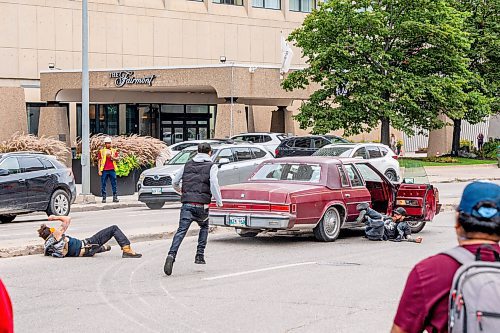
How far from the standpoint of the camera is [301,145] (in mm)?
35812

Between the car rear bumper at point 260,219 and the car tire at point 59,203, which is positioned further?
the car tire at point 59,203

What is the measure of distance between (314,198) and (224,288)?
465 cm

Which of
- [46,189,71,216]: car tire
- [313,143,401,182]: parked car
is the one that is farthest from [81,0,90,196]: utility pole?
[313,143,401,182]: parked car

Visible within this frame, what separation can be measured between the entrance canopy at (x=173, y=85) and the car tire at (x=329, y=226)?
78.6 feet

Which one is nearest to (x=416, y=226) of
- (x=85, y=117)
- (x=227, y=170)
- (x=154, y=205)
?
(x=227, y=170)

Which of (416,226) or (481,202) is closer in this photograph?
(481,202)

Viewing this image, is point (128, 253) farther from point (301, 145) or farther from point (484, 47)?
point (484, 47)

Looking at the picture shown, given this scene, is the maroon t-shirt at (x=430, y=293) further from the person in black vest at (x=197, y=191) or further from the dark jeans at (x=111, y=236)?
the dark jeans at (x=111, y=236)

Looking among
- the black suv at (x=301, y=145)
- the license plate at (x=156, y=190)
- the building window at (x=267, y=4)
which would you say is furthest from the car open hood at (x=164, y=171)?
the building window at (x=267, y=4)

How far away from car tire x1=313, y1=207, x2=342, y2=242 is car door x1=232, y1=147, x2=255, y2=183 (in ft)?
30.8

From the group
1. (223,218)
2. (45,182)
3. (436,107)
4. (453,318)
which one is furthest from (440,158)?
(453,318)

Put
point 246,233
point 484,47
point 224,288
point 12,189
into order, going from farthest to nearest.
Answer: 1. point 484,47
2. point 12,189
3. point 246,233
4. point 224,288

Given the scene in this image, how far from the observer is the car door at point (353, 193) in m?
16.8

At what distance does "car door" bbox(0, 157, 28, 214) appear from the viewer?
21.0 metres
